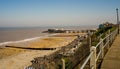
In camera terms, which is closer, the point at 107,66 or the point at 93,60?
the point at 93,60

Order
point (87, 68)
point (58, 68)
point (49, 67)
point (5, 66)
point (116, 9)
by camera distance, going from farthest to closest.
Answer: point (5, 66) → point (116, 9) → point (49, 67) → point (58, 68) → point (87, 68)

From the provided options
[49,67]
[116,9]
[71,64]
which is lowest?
[49,67]

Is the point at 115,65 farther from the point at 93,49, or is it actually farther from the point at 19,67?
the point at 19,67

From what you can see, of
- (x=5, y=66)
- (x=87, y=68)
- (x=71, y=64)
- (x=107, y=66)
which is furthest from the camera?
(x=5, y=66)

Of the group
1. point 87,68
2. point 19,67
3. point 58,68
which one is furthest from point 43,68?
point 87,68

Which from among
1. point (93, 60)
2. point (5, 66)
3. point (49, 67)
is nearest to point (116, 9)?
point (49, 67)

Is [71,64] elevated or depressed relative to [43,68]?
elevated

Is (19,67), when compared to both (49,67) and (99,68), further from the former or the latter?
(99,68)

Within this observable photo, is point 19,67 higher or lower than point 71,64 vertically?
lower

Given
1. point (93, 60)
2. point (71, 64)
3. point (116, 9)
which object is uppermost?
point (116, 9)
